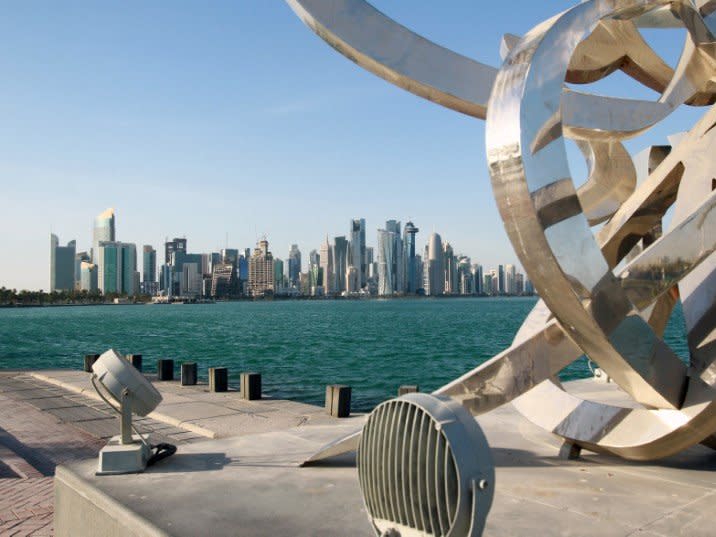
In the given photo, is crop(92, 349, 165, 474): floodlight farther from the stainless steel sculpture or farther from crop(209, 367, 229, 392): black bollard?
crop(209, 367, 229, 392): black bollard

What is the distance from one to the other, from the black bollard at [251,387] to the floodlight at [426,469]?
39.8ft

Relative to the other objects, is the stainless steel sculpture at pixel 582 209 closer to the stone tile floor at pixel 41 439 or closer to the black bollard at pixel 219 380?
the stone tile floor at pixel 41 439

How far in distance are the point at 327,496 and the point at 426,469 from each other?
309cm

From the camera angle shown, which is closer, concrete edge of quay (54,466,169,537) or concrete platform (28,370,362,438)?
concrete edge of quay (54,466,169,537)

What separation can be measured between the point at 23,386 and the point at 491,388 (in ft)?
52.1

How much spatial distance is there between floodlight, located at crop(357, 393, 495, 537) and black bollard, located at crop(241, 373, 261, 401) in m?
12.1

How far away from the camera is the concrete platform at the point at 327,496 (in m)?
5.29

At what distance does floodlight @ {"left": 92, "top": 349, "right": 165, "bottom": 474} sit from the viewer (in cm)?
691

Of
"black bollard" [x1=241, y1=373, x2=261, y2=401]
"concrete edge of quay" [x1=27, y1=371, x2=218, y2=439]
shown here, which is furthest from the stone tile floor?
"black bollard" [x1=241, y1=373, x2=261, y2=401]

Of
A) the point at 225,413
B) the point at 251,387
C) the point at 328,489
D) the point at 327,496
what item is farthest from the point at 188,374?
the point at 327,496

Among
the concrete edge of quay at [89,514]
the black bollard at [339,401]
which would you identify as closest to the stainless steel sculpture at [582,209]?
the concrete edge of quay at [89,514]

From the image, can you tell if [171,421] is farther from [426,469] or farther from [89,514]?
[426,469]

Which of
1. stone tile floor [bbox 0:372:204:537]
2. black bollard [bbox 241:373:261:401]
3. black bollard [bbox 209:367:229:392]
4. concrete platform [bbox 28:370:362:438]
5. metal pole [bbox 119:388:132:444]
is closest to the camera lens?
metal pole [bbox 119:388:132:444]

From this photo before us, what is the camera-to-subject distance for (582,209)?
7027mm
